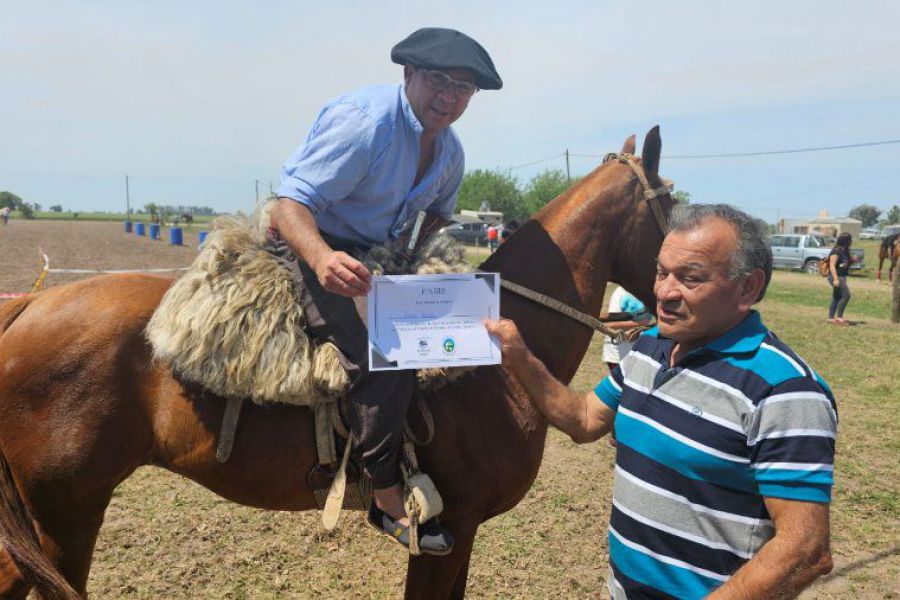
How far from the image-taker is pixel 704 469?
1.42 meters

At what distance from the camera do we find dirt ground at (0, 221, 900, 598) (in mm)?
3471

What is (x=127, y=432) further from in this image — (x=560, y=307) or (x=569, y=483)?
(x=569, y=483)

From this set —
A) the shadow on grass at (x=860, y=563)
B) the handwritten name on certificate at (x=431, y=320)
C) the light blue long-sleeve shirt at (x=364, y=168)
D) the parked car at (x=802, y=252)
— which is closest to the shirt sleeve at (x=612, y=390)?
the handwritten name on certificate at (x=431, y=320)

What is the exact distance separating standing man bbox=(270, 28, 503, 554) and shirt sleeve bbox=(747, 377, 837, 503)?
1263mm

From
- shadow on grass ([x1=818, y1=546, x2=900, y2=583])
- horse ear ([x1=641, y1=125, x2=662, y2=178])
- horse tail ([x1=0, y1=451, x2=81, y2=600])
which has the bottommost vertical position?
shadow on grass ([x1=818, y1=546, x2=900, y2=583])

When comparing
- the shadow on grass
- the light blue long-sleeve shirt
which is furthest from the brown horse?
the shadow on grass

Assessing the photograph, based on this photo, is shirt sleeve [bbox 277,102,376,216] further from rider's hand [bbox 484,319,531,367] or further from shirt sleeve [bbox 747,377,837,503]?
shirt sleeve [bbox 747,377,837,503]

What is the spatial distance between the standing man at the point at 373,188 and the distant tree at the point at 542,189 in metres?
68.7

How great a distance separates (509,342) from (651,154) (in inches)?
52.5

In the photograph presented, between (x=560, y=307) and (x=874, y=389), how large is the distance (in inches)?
303

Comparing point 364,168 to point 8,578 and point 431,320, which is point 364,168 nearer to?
point 431,320

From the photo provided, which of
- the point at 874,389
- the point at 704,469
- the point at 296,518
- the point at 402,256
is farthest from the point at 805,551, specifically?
the point at 874,389

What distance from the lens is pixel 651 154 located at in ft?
8.73

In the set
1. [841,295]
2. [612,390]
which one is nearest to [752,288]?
[612,390]
